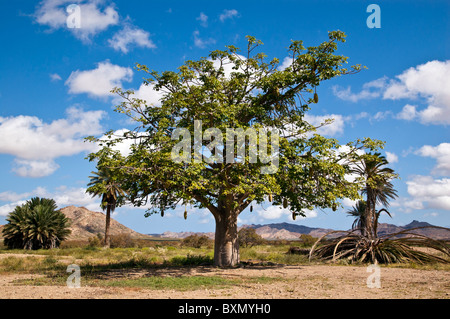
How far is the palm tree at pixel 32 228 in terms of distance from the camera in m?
36.0

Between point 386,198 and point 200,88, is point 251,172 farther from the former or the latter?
point 386,198

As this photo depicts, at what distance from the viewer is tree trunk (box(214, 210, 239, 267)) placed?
18000 mm

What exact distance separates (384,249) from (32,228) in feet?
104

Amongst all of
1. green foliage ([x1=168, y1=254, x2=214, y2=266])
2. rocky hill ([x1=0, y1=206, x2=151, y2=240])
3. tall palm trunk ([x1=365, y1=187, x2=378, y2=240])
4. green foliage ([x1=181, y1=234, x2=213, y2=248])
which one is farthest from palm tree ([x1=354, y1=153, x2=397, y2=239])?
rocky hill ([x1=0, y1=206, x2=151, y2=240])

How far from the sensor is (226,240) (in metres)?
18.0

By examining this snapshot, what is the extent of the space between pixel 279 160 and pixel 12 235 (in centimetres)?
3140

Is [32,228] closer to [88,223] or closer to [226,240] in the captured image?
[226,240]

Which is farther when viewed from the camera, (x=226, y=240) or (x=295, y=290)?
(x=226, y=240)

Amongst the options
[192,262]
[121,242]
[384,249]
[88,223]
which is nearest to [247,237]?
[121,242]

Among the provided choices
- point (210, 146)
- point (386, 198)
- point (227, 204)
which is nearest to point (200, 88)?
point (210, 146)

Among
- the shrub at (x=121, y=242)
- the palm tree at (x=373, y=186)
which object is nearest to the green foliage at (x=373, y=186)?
the palm tree at (x=373, y=186)

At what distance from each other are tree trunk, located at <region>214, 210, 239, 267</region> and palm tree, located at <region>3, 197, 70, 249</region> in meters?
24.6

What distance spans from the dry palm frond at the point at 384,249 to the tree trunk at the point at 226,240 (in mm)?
4825

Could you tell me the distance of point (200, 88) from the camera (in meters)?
16.3
